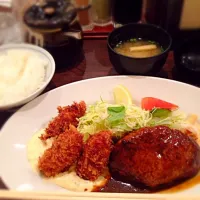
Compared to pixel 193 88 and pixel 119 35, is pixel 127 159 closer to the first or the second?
pixel 193 88

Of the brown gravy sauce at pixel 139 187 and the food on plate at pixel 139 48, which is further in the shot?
the food on plate at pixel 139 48

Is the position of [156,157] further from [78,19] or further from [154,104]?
[78,19]

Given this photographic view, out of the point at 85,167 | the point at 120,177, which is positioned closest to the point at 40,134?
the point at 85,167

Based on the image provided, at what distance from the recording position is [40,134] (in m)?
1.33

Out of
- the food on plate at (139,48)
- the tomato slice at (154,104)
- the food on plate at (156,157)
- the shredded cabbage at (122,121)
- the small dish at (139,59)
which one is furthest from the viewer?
the food on plate at (139,48)

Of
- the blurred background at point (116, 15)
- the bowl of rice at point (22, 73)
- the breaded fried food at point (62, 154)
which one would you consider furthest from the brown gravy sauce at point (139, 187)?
the blurred background at point (116, 15)

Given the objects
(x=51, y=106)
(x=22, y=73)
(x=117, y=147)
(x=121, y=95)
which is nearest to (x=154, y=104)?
(x=121, y=95)

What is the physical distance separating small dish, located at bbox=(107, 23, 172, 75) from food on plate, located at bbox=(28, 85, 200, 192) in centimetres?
22

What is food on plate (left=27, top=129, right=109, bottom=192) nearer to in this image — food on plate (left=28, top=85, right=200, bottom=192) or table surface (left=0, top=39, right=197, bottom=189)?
food on plate (left=28, top=85, right=200, bottom=192)

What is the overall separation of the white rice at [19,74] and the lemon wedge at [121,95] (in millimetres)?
348

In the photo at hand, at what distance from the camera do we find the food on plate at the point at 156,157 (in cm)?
110

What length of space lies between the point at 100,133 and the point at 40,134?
0.88 ft

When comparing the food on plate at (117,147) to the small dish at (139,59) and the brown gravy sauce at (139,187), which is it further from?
the small dish at (139,59)

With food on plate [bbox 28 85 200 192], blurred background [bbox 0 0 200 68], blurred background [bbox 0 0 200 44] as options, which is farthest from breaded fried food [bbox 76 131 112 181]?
blurred background [bbox 0 0 200 44]
